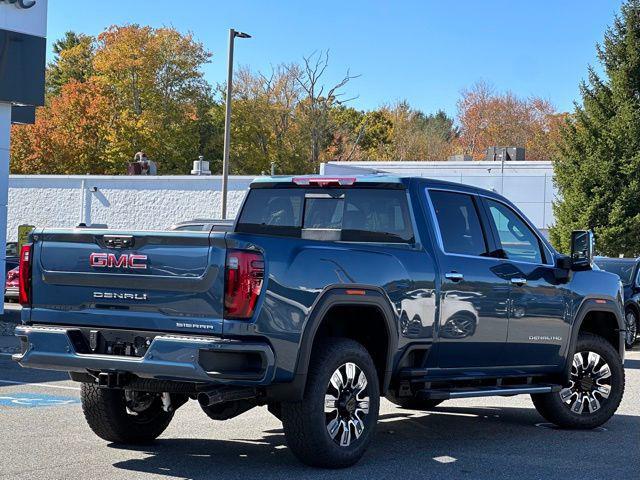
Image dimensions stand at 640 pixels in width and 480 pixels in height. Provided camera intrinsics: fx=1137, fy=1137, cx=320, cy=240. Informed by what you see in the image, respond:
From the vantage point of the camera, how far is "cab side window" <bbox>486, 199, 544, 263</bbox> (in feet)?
31.7

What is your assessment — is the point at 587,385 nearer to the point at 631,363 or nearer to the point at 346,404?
the point at 346,404

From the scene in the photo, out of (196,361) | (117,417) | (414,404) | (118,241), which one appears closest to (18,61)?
(414,404)

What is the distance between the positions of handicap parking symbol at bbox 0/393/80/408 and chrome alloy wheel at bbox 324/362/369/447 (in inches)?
162

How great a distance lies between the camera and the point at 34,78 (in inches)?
823

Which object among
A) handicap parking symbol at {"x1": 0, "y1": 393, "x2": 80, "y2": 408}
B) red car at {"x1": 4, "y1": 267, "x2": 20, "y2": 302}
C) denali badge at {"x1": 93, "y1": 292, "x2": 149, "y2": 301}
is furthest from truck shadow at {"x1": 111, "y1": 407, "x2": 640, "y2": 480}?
red car at {"x1": 4, "y1": 267, "x2": 20, "y2": 302}

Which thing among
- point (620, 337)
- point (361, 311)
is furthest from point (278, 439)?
point (620, 337)

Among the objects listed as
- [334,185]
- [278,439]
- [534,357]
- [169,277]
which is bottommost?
[278,439]

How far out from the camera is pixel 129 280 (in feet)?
24.5

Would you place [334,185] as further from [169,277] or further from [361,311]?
[169,277]

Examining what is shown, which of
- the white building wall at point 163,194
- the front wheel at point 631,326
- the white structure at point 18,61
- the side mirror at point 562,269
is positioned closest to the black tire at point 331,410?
the side mirror at point 562,269

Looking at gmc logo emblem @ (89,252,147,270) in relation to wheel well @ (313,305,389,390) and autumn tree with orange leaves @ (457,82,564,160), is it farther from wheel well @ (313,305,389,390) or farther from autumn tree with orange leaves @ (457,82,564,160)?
autumn tree with orange leaves @ (457,82,564,160)

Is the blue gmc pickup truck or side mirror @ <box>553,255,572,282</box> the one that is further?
side mirror @ <box>553,255,572,282</box>

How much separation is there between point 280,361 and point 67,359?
146 centimetres

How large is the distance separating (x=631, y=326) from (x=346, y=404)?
51.5ft
